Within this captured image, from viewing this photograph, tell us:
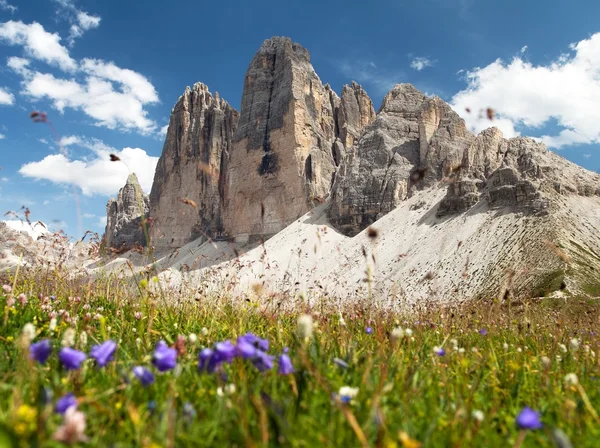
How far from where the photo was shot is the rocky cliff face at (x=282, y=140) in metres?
66.8

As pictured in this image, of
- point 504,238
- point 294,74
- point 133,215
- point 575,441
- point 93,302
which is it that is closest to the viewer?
point 575,441

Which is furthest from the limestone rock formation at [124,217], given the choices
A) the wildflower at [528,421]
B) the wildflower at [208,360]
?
the wildflower at [528,421]

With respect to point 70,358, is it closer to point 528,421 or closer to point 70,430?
point 70,430

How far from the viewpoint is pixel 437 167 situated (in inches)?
2040

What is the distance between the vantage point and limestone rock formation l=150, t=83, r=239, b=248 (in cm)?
8275

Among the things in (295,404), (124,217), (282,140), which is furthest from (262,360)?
(124,217)

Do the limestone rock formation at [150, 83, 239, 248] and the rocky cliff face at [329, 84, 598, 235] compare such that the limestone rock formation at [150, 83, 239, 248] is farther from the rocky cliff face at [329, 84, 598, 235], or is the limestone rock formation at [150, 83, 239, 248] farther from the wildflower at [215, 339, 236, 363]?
the wildflower at [215, 339, 236, 363]

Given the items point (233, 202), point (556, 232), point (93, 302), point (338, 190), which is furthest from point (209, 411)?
point (233, 202)

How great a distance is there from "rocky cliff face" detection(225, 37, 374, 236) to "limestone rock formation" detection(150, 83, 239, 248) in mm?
7423

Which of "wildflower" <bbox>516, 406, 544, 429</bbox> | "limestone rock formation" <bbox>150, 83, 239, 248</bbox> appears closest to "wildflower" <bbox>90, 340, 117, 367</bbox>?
"wildflower" <bbox>516, 406, 544, 429</bbox>

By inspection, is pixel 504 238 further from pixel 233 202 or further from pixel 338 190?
pixel 233 202

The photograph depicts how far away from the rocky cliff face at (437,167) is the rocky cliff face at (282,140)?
9.47m

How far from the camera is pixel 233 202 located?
7438cm

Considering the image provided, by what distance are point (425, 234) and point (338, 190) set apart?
22136 millimetres
